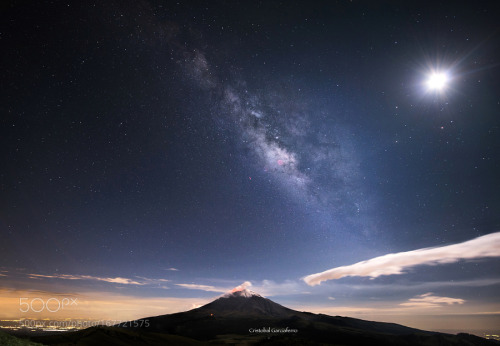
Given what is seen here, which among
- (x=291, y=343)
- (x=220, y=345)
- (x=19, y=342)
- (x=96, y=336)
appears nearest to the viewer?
(x=19, y=342)

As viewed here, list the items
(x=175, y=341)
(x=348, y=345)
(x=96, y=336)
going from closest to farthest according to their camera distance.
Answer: (x=96, y=336) < (x=175, y=341) < (x=348, y=345)

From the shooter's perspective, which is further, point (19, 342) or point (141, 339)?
point (141, 339)

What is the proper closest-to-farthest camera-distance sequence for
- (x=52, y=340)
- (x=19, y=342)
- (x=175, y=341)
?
(x=19, y=342) < (x=52, y=340) < (x=175, y=341)

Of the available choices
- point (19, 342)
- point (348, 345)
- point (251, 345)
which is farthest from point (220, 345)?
point (19, 342)

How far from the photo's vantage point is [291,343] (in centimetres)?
9762

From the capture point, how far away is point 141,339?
327 feet

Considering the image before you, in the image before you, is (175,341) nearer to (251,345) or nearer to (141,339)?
(141,339)

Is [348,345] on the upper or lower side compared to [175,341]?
lower

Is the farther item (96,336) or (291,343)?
(291,343)

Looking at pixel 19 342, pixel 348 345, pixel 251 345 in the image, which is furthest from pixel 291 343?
pixel 348 345

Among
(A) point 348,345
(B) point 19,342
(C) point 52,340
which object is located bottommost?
(A) point 348,345

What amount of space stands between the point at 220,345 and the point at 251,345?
1834cm

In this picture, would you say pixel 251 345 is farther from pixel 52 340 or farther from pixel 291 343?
pixel 52 340

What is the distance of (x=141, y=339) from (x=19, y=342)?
75.6 meters
